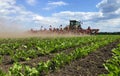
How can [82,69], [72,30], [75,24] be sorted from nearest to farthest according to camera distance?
[82,69] < [72,30] < [75,24]

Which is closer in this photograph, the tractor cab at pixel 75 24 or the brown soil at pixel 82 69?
the brown soil at pixel 82 69

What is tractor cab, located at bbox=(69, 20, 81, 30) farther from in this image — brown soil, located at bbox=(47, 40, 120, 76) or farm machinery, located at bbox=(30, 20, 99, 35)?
brown soil, located at bbox=(47, 40, 120, 76)

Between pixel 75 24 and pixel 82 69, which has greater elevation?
pixel 82 69

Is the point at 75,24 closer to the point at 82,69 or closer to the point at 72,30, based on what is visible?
the point at 72,30

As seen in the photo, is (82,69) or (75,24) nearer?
(82,69)

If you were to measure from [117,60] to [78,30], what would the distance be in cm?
2764

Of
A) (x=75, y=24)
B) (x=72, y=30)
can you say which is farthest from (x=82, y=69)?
(x=75, y=24)

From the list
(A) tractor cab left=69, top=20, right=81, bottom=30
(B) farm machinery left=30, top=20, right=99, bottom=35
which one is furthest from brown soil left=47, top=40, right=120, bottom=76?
(A) tractor cab left=69, top=20, right=81, bottom=30

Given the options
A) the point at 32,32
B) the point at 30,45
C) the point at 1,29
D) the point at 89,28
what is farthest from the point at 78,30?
the point at 30,45

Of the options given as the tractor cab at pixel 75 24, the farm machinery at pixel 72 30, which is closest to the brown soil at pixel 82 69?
the farm machinery at pixel 72 30

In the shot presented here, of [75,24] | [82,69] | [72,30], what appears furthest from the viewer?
[75,24]

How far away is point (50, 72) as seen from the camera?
715 centimetres

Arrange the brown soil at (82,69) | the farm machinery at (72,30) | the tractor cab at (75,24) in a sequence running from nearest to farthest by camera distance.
Result: the brown soil at (82,69)
the farm machinery at (72,30)
the tractor cab at (75,24)

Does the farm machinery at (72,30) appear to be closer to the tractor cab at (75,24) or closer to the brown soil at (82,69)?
the tractor cab at (75,24)
